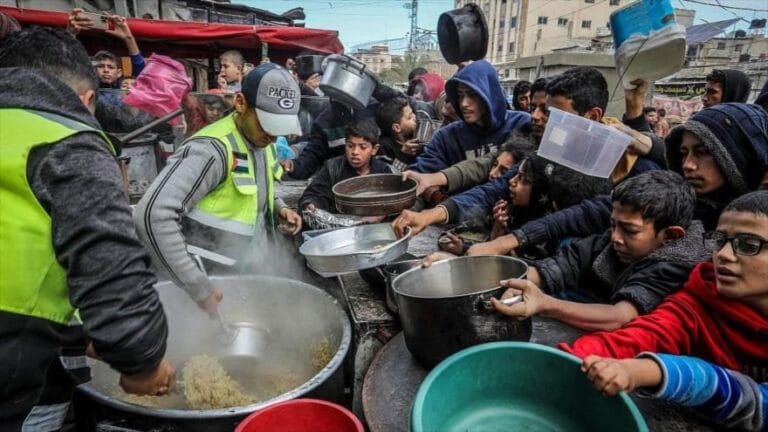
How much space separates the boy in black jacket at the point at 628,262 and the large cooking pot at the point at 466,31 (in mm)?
2612

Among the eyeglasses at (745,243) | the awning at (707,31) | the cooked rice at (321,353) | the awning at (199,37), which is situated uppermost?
the awning at (707,31)

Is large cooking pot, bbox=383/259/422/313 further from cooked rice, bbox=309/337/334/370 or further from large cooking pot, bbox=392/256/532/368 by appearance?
cooked rice, bbox=309/337/334/370

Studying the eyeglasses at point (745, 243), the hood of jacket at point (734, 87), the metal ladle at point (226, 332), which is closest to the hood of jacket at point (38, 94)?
the metal ladle at point (226, 332)

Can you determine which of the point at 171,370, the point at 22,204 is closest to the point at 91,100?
the point at 22,204

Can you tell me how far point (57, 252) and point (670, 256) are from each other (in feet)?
6.72

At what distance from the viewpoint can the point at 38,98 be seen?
46.7 inches

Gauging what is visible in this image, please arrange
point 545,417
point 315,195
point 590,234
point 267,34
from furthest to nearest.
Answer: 1. point 267,34
2. point 315,195
3. point 590,234
4. point 545,417

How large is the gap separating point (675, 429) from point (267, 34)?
7.00m

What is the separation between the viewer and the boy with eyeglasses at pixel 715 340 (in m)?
1.22

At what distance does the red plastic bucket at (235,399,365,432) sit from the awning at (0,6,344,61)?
6.11 metres

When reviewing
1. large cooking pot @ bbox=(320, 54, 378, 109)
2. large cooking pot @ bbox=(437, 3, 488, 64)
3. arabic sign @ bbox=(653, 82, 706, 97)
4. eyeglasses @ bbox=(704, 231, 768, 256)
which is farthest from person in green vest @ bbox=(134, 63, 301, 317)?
arabic sign @ bbox=(653, 82, 706, 97)

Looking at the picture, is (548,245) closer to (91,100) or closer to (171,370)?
(171,370)

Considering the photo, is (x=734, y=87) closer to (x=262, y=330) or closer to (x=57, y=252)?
(x=262, y=330)

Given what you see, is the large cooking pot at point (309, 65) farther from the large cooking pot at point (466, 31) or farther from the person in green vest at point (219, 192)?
the person in green vest at point (219, 192)
